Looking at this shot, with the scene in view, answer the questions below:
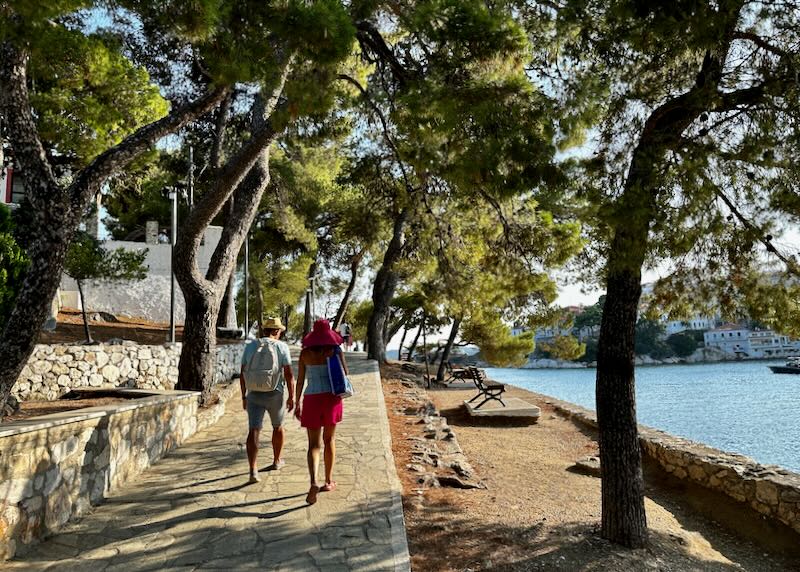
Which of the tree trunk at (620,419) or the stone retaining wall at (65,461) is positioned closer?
the stone retaining wall at (65,461)

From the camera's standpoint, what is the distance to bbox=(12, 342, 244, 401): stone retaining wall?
779 cm

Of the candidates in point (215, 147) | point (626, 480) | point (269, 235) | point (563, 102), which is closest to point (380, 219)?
point (215, 147)

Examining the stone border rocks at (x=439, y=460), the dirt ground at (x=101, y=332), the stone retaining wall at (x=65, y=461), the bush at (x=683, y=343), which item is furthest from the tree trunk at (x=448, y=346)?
the bush at (x=683, y=343)

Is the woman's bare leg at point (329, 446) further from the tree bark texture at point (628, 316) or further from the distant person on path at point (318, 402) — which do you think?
the tree bark texture at point (628, 316)

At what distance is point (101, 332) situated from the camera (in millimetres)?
13719

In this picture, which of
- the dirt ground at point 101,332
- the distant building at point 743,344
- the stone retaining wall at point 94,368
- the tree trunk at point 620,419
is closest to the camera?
the tree trunk at point 620,419

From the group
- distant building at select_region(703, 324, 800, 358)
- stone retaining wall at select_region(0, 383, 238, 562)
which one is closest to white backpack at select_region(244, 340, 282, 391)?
stone retaining wall at select_region(0, 383, 238, 562)

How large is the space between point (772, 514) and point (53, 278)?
7.62 metres

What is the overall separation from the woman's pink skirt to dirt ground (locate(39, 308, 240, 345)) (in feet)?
28.2

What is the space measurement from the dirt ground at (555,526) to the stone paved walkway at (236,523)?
0.40m

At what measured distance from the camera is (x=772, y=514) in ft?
19.2

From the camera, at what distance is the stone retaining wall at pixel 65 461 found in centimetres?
323

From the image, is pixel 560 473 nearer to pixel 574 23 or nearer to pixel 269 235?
pixel 574 23

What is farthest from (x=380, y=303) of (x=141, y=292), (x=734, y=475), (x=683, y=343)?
(x=683, y=343)
